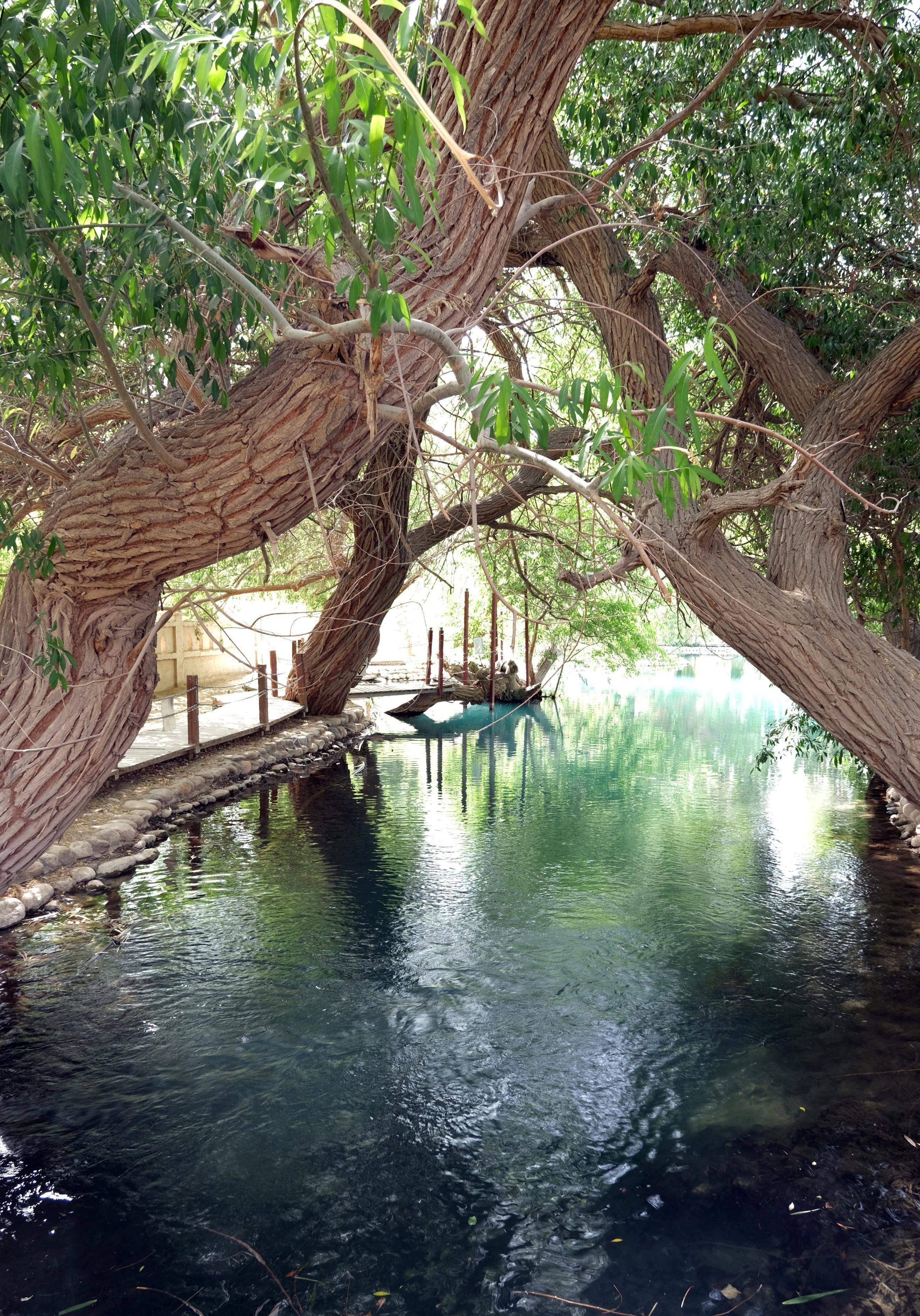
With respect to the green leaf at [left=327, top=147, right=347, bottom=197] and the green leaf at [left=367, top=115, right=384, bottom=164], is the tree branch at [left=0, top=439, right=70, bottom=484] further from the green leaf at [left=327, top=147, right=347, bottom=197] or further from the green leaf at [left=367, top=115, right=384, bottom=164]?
the green leaf at [left=367, top=115, right=384, bottom=164]

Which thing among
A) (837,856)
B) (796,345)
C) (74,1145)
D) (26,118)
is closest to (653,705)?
(837,856)

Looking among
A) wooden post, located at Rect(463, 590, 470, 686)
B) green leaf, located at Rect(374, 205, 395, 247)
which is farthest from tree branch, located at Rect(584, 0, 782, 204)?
wooden post, located at Rect(463, 590, 470, 686)

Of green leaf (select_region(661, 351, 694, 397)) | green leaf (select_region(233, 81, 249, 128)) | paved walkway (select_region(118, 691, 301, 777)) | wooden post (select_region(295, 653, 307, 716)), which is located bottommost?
paved walkway (select_region(118, 691, 301, 777))

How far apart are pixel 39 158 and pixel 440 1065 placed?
4.02 metres

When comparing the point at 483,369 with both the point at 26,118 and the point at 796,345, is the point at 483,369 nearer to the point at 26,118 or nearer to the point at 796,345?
the point at 26,118

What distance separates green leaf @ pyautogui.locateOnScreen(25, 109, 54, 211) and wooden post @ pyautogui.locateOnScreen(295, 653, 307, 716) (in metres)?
12.0

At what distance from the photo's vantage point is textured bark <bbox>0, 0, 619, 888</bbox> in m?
3.14

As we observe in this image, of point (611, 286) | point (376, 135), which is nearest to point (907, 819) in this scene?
point (611, 286)

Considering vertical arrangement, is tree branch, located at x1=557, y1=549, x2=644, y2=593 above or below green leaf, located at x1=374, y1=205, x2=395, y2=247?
below

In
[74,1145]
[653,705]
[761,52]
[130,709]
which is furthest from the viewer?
[653,705]

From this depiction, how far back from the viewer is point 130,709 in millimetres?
3582

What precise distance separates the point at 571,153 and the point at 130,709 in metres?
5.31

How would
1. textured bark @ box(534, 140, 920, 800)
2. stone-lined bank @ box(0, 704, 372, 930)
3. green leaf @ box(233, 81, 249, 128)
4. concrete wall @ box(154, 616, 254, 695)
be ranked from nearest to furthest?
1. green leaf @ box(233, 81, 249, 128)
2. textured bark @ box(534, 140, 920, 800)
3. stone-lined bank @ box(0, 704, 372, 930)
4. concrete wall @ box(154, 616, 254, 695)

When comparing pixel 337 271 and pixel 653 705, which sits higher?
pixel 337 271
